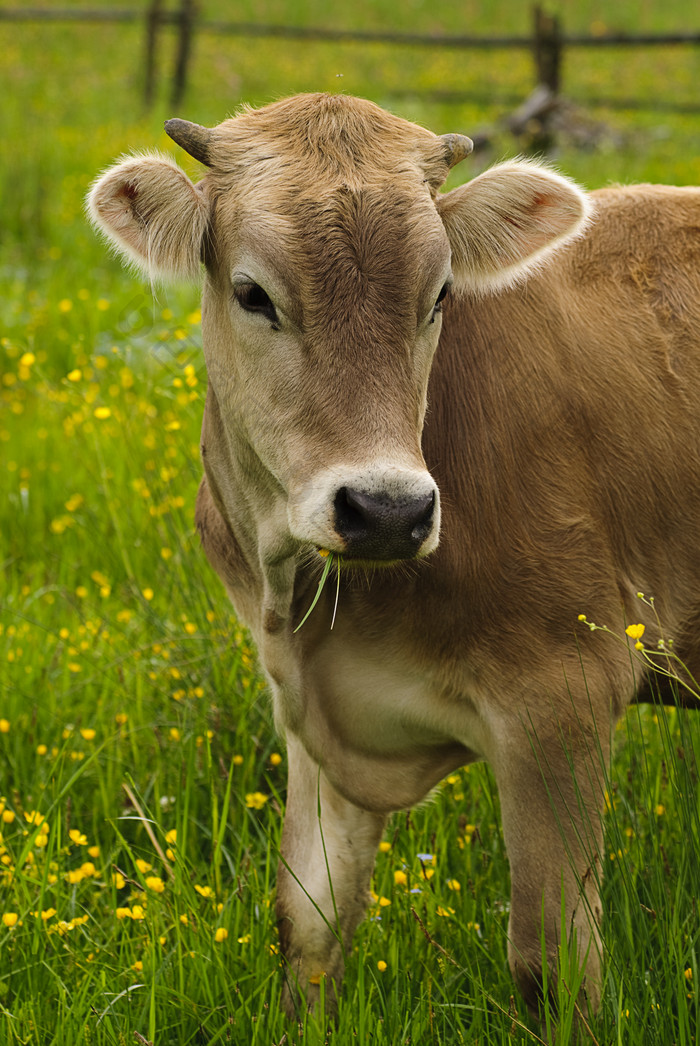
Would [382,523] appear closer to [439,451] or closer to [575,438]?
[439,451]

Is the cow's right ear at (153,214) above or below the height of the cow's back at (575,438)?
above

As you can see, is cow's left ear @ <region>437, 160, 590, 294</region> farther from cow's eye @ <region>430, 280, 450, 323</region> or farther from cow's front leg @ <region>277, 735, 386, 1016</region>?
cow's front leg @ <region>277, 735, 386, 1016</region>

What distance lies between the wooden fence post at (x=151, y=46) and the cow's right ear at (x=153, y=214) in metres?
15.7

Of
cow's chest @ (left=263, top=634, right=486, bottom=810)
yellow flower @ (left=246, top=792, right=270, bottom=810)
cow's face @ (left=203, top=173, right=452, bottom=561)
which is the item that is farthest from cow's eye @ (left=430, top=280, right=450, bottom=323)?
yellow flower @ (left=246, top=792, right=270, bottom=810)

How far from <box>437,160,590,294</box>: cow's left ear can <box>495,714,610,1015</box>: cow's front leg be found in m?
1.11

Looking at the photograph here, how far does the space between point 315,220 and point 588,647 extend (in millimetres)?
1136

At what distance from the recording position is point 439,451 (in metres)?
2.75

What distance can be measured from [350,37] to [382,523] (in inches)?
597

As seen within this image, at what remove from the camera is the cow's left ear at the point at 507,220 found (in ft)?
8.94

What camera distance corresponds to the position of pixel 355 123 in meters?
2.57

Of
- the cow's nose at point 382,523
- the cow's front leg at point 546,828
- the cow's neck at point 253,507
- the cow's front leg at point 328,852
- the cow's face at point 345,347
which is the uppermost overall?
the cow's face at point 345,347

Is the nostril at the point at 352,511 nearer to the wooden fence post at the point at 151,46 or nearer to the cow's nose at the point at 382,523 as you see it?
the cow's nose at the point at 382,523

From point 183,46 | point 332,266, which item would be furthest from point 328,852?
point 183,46

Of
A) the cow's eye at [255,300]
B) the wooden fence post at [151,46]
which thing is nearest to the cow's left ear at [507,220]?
the cow's eye at [255,300]
